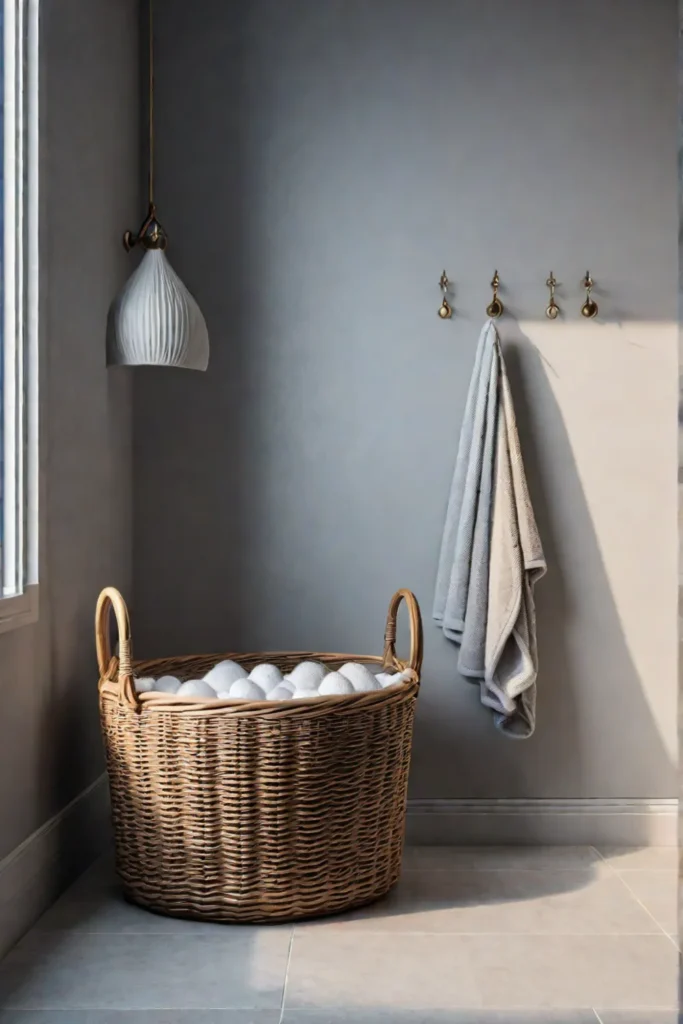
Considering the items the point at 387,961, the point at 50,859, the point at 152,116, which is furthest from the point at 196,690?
the point at 152,116

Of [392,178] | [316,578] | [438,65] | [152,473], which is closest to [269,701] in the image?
[316,578]

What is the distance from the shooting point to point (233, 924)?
1.89m

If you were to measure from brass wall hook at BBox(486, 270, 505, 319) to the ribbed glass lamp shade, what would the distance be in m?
0.66

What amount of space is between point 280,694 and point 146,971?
0.51 meters

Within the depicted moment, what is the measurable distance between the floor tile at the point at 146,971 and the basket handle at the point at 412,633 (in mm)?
569

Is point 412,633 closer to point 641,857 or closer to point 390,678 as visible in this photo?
point 390,678

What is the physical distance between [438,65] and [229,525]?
46.1 inches

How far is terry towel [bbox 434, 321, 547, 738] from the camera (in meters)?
2.32

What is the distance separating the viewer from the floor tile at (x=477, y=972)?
5.17 ft

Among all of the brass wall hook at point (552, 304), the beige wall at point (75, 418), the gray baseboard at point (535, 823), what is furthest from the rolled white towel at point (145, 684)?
the brass wall hook at point (552, 304)

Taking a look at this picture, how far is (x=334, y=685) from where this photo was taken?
1.95 metres

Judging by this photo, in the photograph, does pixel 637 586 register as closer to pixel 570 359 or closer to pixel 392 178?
pixel 570 359

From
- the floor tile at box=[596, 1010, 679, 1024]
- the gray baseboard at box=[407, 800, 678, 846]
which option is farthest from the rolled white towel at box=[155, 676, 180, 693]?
the floor tile at box=[596, 1010, 679, 1024]

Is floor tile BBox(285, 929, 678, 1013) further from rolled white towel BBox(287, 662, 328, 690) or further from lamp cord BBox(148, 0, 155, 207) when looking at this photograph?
lamp cord BBox(148, 0, 155, 207)
